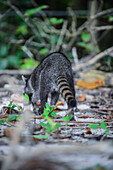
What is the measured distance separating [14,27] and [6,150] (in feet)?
35.4

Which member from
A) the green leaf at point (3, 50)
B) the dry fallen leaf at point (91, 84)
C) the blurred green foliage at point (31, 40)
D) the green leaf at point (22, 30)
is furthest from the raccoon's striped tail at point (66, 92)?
the green leaf at point (22, 30)

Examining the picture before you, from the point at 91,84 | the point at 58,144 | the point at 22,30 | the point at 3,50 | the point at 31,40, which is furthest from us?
the point at 22,30

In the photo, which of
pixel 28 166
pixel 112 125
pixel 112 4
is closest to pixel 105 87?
pixel 112 125

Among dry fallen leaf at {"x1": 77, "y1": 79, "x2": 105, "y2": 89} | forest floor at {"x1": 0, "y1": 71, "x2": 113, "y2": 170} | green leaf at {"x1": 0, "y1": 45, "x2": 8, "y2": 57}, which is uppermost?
green leaf at {"x1": 0, "y1": 45, "x2": 8, "y2": 57}

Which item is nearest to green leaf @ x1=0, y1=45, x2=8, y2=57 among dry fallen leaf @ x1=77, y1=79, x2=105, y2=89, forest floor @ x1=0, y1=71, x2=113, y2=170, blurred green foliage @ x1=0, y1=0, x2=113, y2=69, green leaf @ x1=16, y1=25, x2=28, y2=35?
blurred green foliage @ x1=0, y1=0, x2=113, y2=69

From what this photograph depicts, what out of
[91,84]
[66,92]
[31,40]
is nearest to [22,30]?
[31,40]

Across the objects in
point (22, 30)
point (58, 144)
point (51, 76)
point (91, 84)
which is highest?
point (22, 30)

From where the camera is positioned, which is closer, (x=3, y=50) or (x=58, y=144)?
(x=58, y=144)

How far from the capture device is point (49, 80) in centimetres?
449

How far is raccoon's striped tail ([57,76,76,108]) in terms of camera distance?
321 cm

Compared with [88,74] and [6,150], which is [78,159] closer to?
[6,150]

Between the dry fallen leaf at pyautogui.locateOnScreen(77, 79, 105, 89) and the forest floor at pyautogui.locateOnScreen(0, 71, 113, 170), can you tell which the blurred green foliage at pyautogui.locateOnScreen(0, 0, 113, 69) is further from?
the forest floor at pyautogui.locateOnScreen(0, 71, 113, 170)

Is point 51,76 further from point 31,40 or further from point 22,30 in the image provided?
point 22,30

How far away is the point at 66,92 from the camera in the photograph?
350cm
